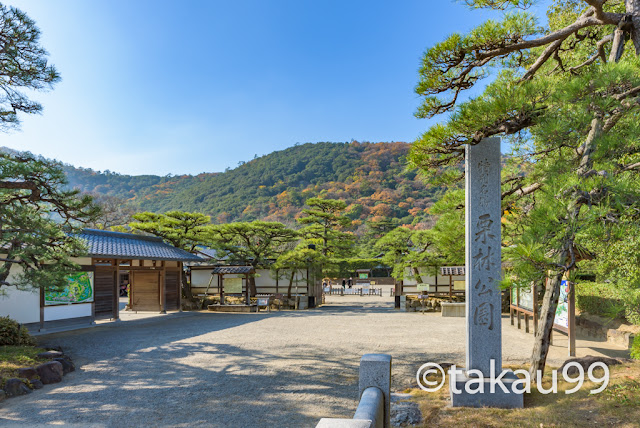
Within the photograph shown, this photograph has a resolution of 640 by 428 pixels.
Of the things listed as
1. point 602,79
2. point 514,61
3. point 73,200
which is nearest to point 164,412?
point 73,200

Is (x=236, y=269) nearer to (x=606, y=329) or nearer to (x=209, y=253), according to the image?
(x=209, y=253)

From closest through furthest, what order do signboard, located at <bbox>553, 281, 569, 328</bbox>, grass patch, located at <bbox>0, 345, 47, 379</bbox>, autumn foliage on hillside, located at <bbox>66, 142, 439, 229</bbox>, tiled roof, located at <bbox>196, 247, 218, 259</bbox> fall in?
grass patch, located at <bbox>0, 345, 47, 379</bbox>
signboard, located at <bbox>553, 281, 569, 328</bbox>
tiled roof, located at <bbox>196, 247, 218, 259</bbox>
autumn foliage on hillside, located at <bbox>66, 142, 439, 229</bbox>

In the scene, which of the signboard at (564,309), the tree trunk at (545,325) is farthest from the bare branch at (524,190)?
the signboard at (564,309)

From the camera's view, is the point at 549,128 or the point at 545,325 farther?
the point at 545,325

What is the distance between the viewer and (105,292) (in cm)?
1335

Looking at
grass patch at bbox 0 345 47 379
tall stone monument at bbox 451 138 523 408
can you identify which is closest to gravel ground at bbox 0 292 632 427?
grass patch at bbox 0 345 47 379

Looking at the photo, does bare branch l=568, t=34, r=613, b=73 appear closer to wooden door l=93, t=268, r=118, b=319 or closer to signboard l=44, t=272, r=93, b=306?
signboard l=44, t=272, r=93, b=306

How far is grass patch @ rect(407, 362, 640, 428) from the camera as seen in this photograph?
3720 millimetres

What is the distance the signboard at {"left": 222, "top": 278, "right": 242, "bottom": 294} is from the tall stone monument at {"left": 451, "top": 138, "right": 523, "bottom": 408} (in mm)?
14453

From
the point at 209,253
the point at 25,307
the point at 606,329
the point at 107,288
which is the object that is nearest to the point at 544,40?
the point at 606,329

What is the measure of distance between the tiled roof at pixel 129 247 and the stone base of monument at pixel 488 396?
10.1m

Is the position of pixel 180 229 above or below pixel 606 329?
above

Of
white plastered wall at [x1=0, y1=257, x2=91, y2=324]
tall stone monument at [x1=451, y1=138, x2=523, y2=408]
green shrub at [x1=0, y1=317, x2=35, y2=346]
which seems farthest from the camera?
white plastered wall at [x1=0, y1=257, x2=91, y2=324]

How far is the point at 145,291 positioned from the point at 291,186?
148 ft
